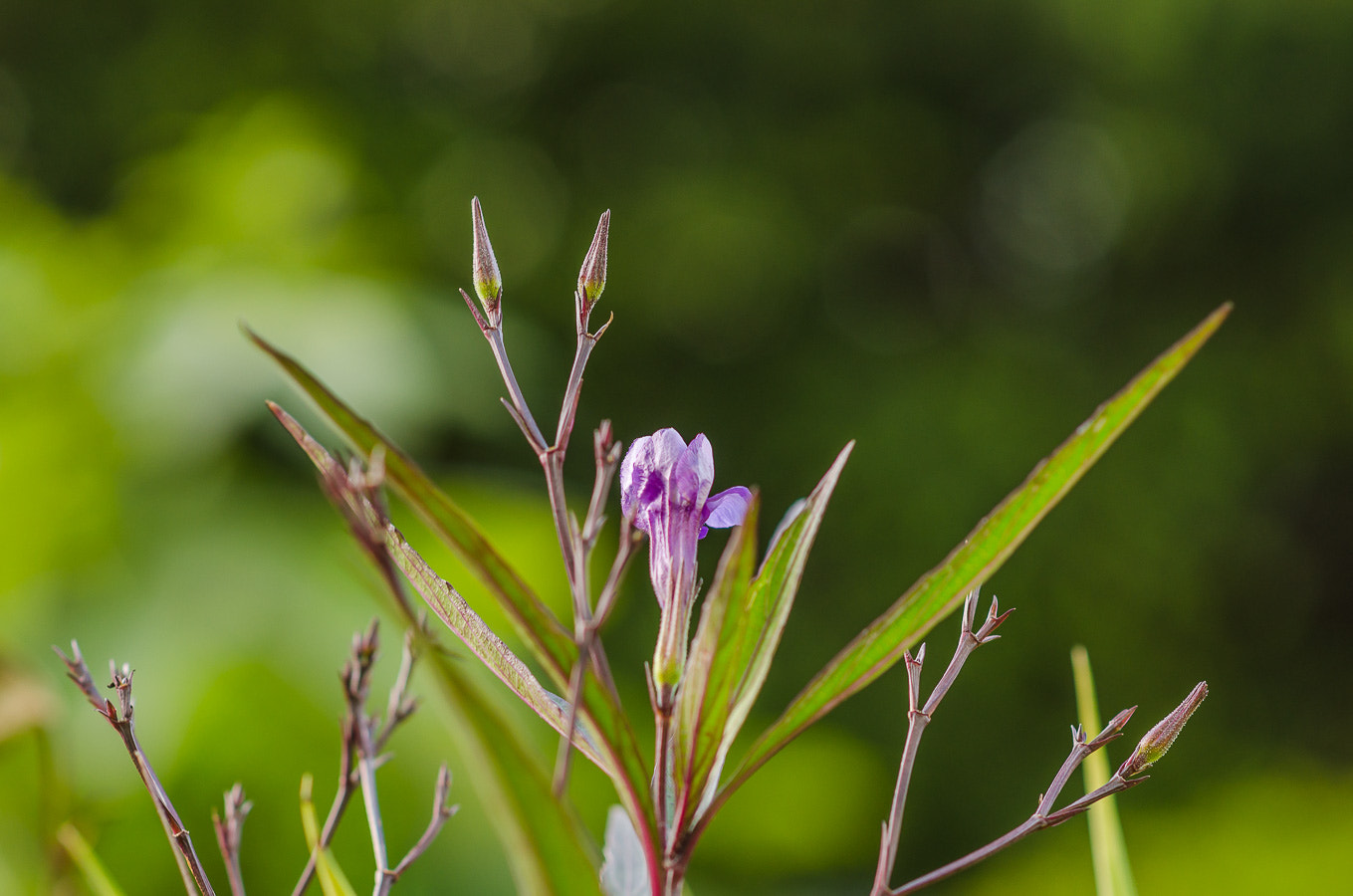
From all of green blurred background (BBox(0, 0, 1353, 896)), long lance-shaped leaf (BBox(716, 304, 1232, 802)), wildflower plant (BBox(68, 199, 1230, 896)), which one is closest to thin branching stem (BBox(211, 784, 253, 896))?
wildflower plant (BBox(68, 199, 1230, 896))

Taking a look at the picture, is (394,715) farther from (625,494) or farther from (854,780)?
(854,780)

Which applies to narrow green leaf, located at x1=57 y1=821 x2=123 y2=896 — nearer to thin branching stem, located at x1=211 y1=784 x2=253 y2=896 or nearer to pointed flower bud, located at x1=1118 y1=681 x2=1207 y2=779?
thin branching stem, located at x1=211 y1=784 x2=253 y2=896

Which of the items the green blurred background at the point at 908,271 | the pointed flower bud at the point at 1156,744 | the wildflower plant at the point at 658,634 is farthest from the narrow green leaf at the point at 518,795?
the green blurred background at the point at 908,271

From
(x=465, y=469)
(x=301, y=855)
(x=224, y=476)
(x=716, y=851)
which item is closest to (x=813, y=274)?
(x=465, y=469)

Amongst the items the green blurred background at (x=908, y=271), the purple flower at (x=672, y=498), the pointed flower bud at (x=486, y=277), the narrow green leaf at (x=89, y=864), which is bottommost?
the narrow green leaf at (x=89, y=864)

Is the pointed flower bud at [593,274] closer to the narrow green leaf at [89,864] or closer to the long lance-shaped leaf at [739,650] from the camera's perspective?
the long lance-shaped leaf at [739,650]

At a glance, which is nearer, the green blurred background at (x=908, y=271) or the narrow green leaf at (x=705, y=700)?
the narrow green leaf at (x=705, y=700)

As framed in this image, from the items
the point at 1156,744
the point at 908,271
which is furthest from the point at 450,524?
the point at 908,271
